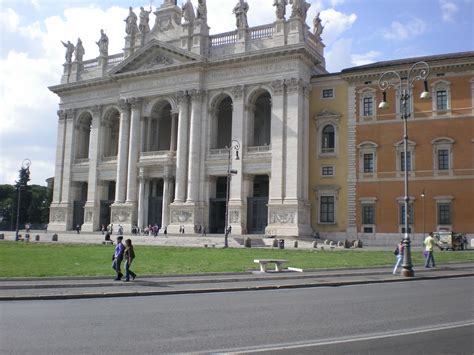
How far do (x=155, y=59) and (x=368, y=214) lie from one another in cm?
2859

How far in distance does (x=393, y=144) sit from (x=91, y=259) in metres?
31.1

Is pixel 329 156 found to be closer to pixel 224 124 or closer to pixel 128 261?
pixel 224 124

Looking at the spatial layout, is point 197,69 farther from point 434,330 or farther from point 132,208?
point 434,330

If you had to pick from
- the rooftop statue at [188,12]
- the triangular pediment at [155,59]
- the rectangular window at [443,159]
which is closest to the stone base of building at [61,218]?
the triangular pediment at [155,59]

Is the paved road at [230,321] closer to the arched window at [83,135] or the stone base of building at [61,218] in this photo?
the stone base of building at [61,218]

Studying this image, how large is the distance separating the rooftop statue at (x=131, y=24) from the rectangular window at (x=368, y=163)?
31.1 m

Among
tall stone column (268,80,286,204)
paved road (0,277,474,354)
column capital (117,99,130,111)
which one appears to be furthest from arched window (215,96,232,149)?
paved road (0,277,474,354)

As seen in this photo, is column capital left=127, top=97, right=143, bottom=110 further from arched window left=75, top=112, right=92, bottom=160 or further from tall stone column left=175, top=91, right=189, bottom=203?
arched window left=75, top=112, right=92, bottom=160

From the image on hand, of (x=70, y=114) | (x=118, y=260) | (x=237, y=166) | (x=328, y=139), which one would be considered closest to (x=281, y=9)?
(x=328, y=139)

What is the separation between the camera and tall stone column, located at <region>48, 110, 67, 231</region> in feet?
210

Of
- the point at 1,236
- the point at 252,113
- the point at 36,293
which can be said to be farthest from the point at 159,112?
the point at 36,293

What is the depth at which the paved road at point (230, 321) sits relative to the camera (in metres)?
8.55

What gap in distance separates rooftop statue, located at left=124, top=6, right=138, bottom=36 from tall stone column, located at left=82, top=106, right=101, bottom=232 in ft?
31.6

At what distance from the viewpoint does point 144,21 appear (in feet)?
204
